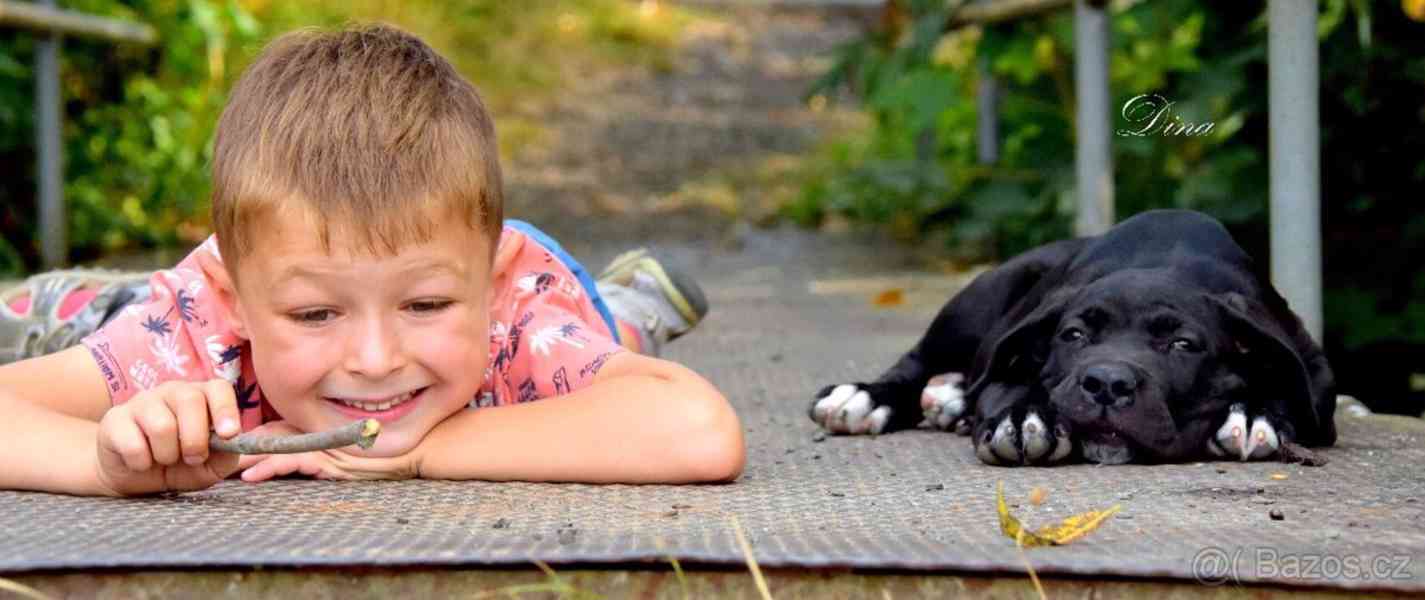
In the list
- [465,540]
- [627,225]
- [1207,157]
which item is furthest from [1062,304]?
[627,225]

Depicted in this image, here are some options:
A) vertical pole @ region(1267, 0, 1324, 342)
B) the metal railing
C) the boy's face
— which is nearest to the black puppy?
vertical pole @ region(1267, 0, 1324, 342)

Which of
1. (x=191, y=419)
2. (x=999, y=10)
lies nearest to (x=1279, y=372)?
(x=191, y=419)

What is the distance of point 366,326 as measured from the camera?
238 cm

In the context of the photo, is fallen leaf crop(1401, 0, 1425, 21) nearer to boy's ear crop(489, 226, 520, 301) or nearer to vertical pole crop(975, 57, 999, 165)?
boy's ear crop(489, 226, 520, 301)

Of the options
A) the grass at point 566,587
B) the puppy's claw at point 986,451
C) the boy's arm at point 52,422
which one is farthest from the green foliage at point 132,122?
the grass at point 566,587

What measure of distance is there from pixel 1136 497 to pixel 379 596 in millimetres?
1028

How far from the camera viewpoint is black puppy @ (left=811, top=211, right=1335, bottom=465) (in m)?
2.74

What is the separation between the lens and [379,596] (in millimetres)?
1894

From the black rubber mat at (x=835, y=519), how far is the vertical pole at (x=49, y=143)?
436 centimetres

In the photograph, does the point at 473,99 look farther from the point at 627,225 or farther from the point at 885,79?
the point at 627,225

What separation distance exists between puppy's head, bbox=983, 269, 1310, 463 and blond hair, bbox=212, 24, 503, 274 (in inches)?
36.3

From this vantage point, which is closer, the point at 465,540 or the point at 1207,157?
the point at 465,540

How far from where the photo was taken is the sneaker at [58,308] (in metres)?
3.51

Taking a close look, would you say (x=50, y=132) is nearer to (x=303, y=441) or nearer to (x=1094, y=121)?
(x=1094, y=121)
